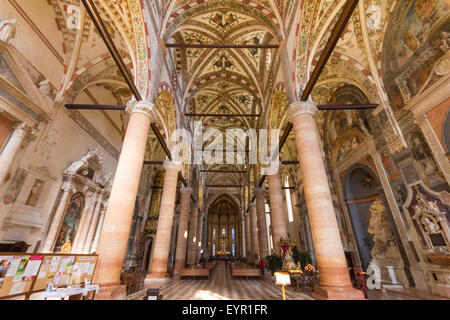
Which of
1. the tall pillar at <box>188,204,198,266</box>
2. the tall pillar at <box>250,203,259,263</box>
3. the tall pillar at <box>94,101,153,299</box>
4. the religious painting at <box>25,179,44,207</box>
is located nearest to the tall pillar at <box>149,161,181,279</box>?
the tall pillar at <box>94,101,153,299</box>

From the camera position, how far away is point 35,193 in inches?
325

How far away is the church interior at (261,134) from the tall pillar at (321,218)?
0.04 metres

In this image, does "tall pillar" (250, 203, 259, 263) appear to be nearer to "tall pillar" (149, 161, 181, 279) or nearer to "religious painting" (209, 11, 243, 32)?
"tall pillar" (149, 161, 181, 279)

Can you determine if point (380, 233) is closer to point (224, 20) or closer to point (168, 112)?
point (168, 112)

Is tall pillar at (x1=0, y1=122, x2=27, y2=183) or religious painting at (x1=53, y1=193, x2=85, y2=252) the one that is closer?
tall pillar at (x1=0, y1=122, x2=27, y2=183)

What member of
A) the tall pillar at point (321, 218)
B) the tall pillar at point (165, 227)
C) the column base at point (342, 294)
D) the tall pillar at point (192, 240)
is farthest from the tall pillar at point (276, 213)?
the tall pillar at point (192, 240)

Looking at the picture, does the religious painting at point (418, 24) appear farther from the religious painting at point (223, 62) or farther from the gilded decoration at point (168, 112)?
the gilded decoration at point (168, 112)

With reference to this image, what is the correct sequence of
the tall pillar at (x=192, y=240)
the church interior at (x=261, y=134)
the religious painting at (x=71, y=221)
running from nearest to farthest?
1. the church interior at (x=261, y=134)
2. the religious painting at (x=71, y=221)
3. the tall pillar at (x=192, y=240)

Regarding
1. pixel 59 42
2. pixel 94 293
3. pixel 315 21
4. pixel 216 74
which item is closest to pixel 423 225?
pixel 315 21

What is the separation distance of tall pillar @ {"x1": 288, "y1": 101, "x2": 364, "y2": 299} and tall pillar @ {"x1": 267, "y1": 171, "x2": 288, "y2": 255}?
16.3 feet

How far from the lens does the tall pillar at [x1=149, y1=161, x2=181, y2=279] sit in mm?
9102

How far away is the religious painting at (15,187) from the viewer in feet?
23.4

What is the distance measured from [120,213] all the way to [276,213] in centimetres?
829

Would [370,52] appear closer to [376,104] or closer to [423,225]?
[376,104]
